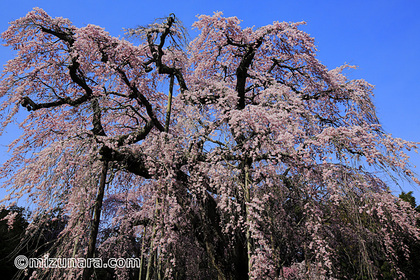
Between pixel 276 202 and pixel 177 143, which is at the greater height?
pixel 177 143

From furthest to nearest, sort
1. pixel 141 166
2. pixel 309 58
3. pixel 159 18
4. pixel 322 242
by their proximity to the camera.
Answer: pixel 309 58 < pixel 159 18 < pixel 141 166 < pixel 322 242

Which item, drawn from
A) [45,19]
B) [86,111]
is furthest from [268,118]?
[45,19]

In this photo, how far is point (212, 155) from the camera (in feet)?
18.7

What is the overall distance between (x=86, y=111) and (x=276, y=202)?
424 centimetres

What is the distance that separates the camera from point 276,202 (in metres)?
5.79

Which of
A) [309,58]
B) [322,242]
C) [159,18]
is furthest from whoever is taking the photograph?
[309,58]

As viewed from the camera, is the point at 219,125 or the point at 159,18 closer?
the point at 219,125

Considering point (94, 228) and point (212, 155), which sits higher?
point (212, 155)

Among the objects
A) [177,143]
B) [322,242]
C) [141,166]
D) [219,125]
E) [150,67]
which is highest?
[150,67]

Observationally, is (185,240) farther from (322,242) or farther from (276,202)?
(322,242)

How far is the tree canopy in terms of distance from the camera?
459 cm

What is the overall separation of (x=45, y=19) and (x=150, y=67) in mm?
2786

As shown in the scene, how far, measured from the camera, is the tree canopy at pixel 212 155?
4.59m

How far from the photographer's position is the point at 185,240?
22.2 ft
